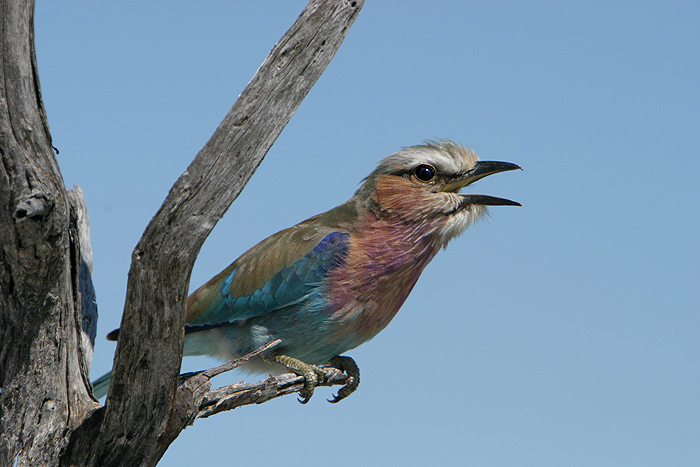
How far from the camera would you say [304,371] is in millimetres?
4906

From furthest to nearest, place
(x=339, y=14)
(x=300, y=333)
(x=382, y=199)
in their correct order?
(x=382, y=199)
(x=300, y=333)
(x=339, y=14)

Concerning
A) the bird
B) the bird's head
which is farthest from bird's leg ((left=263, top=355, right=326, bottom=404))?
the bird's head

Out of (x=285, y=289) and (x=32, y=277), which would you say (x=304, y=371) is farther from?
(x=32, y=277)

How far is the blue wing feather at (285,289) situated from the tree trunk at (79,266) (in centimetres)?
118

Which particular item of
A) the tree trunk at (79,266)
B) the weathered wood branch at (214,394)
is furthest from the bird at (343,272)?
the tree trunk at (79,266)

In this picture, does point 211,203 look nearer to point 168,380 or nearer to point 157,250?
point 157,250

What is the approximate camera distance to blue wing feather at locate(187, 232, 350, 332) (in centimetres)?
503

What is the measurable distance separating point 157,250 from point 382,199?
2302mm

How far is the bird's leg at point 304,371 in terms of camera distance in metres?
4.89

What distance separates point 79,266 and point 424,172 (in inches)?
102

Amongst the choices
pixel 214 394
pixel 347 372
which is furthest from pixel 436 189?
pixel 214 394

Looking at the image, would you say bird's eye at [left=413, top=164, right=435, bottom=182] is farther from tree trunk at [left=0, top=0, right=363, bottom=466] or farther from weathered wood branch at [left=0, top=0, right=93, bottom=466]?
weathered wood branch at [left=0, top=0, right=93, bottom=466]

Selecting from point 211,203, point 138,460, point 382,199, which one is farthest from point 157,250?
point 382,199

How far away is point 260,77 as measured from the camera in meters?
3.57
